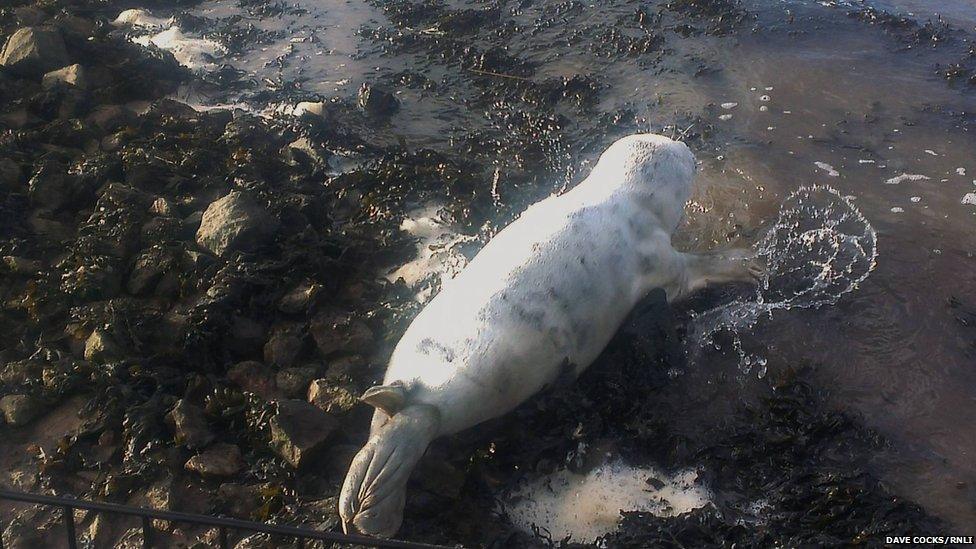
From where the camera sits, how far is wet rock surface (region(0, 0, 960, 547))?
4211mm

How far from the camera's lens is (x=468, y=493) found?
4.27 metres

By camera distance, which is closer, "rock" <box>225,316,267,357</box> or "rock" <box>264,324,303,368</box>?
"rock" <box>264,324,303,368</box>

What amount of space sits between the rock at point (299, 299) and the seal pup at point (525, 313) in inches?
39.4

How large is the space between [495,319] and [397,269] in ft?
5.67

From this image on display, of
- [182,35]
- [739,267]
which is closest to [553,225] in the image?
[739,267]

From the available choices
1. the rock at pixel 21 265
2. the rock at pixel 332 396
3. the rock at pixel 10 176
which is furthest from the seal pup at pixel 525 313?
the rock at pixel 10 176

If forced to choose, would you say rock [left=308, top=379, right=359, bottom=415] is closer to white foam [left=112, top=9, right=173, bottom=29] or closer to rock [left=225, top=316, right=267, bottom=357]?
rock [left=225, top=316, right=267, bottom=357]

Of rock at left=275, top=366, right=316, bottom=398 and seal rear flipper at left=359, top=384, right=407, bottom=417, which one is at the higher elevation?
seal rear flipper at left=359, top=384, right=407, bottom=417

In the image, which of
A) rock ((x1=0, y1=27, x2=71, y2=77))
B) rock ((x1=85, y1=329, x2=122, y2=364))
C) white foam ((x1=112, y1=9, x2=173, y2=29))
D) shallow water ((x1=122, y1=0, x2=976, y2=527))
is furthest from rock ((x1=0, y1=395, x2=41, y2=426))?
white foam ((x1=112, y1=9, x2=173, y2=29))

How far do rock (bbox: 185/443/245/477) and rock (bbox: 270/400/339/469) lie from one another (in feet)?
0.87

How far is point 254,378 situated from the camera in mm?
4898

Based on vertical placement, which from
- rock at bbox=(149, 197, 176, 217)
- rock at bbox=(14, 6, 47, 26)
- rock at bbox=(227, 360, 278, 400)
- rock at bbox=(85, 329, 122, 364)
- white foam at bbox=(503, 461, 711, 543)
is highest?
rock at bbox=(14, 6, 47, 26)

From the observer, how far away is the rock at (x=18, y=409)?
4637mm

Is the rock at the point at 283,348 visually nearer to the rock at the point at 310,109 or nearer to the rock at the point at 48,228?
the rock at the point at 48,228
